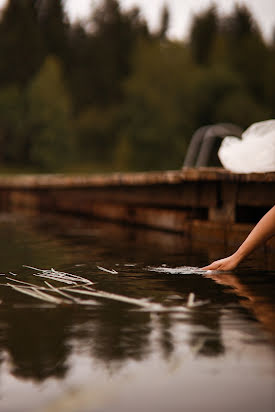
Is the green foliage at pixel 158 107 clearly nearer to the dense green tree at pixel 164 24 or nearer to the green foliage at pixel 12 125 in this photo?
the green foliage at pixel 12 125

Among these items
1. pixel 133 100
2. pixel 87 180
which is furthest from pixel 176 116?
pixel 87 180

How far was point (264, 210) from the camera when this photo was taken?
274 inches

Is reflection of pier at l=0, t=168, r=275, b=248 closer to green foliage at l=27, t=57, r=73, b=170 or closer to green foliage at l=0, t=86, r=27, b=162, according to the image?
green foliage at l=27, t=57, r=73, b=170

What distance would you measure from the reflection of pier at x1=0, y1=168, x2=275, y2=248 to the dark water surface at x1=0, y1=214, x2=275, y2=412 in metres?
2.12

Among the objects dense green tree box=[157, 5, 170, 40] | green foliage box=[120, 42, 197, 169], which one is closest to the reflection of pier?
green foliage box=[120, 42, 197, 169]

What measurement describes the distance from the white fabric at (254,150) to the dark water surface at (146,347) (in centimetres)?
154

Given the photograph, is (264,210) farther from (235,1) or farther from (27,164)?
(235,1)

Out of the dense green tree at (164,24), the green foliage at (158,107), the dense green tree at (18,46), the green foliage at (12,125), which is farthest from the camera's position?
the dense green tree at (164,24)

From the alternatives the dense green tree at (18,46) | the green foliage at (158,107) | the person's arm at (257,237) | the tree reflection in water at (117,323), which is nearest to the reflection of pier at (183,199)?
the person's arm at (257,237)

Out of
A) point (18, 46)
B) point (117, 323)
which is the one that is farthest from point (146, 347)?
point (18, 46)

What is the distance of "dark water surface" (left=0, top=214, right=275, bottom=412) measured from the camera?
5.66ft

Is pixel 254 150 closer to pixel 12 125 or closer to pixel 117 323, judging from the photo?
pixel 117 323

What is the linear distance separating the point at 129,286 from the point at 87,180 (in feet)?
24.8

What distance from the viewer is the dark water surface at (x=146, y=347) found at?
1.73 m
